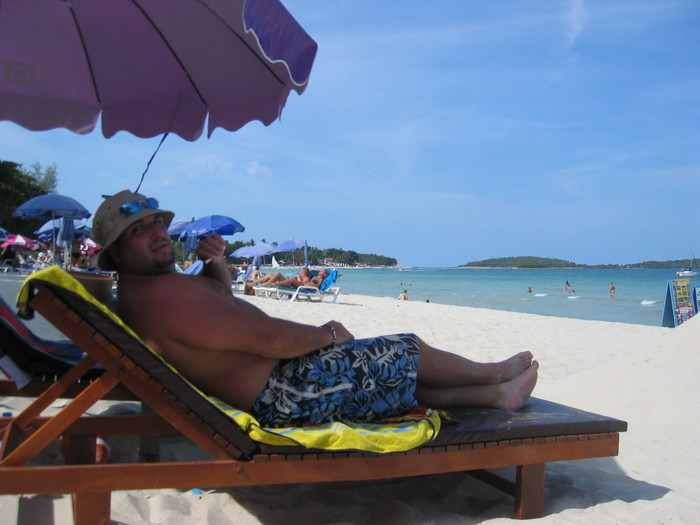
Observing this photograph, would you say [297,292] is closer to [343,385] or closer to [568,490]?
[568,490]

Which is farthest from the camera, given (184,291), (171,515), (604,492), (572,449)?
(604,492)

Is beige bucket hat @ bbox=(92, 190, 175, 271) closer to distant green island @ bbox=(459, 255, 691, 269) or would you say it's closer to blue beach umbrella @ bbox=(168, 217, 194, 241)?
blue beach umbrella @ bbox=(168, 217, 194, 241)

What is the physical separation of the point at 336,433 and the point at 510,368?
3.55 feet

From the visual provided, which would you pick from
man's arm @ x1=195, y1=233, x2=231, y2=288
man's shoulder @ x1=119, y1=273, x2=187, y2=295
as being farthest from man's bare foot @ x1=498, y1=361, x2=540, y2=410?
man's shoulder @ x1=119, y1=273, x2=187, y2=295

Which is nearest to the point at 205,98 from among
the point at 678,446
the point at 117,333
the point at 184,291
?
the point at 184,291

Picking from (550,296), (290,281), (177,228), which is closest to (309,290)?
(290,281)

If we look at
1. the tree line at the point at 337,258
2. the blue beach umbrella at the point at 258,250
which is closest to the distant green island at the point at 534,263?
the tree line at the point at 337,258

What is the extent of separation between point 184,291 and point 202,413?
1.40 ft

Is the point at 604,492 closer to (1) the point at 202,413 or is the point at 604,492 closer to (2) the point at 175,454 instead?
(1) the point at 202,413

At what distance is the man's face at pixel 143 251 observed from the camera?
2129mm

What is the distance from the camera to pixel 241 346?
1989mm

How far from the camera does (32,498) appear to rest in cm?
215

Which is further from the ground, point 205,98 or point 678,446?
point 205,98

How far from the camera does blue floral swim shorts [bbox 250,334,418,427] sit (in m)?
2.09
